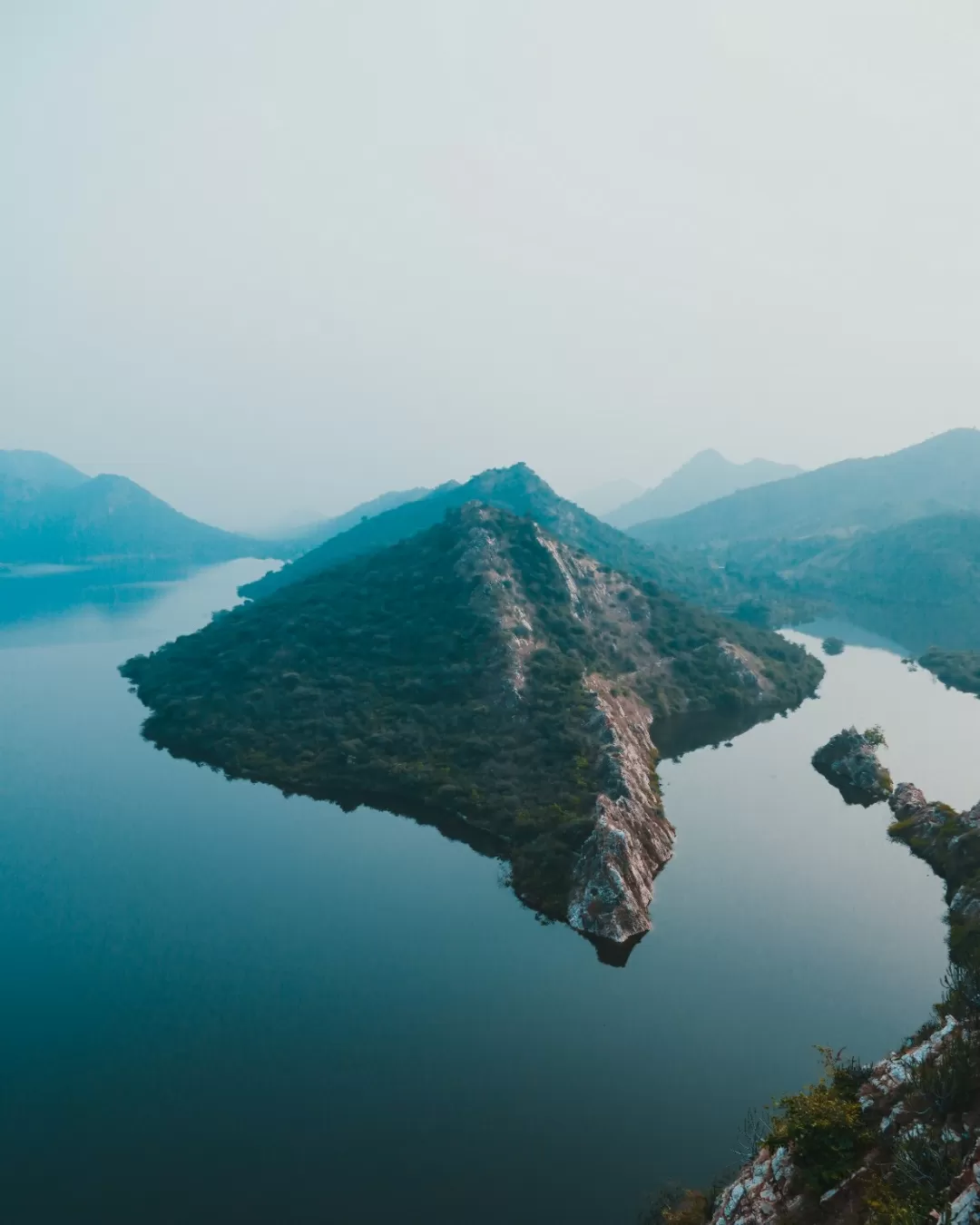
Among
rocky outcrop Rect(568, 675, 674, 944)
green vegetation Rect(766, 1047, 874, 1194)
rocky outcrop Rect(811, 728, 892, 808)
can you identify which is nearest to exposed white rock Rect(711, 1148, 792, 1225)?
green vegetation Rect(766, 1047, 874, 1194)

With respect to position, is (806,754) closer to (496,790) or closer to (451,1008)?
(496,790)

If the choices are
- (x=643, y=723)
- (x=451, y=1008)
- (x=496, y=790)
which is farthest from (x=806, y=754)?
(x=451, y=1008)

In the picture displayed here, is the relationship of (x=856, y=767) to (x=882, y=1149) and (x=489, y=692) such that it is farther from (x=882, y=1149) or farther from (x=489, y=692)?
(x=882, y=1149)

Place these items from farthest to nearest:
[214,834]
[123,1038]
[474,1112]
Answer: [214,834] < [123,1038] < [474,1112]

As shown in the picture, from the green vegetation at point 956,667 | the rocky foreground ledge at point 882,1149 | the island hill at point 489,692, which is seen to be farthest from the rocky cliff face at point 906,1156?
the green vegetation at point 956,667

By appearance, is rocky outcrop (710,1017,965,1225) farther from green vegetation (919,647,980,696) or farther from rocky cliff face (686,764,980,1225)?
green vegetation (919,647,980,696)

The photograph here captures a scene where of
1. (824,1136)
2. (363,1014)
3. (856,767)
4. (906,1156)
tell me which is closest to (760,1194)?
(824,1136)

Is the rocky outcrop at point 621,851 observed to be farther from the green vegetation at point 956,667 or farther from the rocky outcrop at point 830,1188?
the green vegetation at point 956,667
